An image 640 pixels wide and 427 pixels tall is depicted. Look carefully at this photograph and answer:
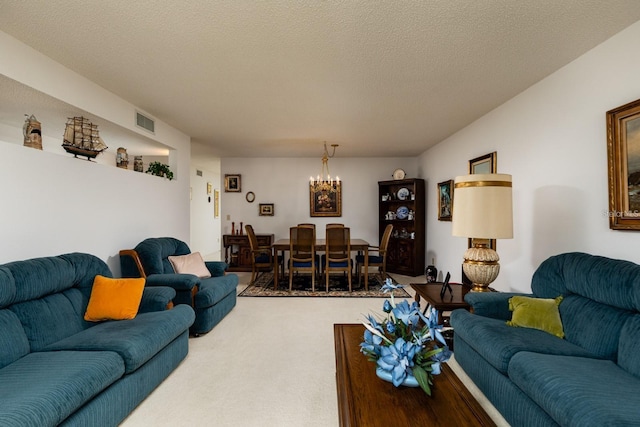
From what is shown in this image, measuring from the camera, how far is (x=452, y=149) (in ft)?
16.4

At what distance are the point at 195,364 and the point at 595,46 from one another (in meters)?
4.01

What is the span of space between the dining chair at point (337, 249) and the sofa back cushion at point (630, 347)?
3.47m

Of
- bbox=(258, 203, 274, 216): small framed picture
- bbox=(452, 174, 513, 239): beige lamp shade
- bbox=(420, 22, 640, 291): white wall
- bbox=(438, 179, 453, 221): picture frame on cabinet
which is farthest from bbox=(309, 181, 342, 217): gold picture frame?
bbox=(452, 174, 513, 239): beige lamp shade

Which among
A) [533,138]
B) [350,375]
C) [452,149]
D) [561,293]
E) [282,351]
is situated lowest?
[282,351]

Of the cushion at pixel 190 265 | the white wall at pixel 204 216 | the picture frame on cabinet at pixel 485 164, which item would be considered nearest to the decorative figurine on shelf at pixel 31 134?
the cushion at pixel 190 265

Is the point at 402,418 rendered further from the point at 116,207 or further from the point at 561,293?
the point at 116,207

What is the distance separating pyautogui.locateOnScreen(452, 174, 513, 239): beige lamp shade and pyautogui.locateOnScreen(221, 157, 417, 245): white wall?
4332mm

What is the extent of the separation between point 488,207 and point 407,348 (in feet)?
5.52

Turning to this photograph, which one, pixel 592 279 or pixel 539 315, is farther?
pixel 539 315

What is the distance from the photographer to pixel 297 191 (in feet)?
22.7

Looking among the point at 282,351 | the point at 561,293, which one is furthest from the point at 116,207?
the point at 561,293

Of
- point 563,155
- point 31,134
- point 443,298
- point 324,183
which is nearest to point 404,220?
point 324,183

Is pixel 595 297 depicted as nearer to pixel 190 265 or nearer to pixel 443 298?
pixel 443 298

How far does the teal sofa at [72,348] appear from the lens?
147cm
